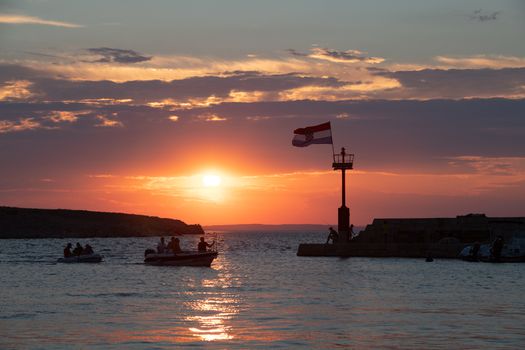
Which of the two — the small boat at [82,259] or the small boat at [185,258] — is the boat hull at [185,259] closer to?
the small boat at [185,258]

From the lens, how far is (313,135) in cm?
6875

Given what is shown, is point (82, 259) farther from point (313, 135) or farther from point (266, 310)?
point (266, 310)

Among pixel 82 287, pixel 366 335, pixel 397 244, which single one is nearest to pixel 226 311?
pixel 366 335

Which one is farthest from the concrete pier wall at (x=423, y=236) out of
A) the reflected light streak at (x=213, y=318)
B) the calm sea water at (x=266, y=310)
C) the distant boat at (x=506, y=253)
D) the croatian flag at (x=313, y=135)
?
the reflected light streak at (x=213, y=318)

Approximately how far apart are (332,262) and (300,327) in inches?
1533

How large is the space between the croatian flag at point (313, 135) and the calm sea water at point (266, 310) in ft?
55.0

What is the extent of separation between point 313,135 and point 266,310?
127 feet

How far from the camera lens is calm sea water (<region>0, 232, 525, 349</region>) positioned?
23297mm

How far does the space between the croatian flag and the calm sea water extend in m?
16.8

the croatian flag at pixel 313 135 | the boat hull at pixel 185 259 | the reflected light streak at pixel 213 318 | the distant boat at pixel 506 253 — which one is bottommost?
the reflected light streak at pixel 213 318

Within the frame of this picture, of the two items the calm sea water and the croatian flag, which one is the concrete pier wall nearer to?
the croatian flag

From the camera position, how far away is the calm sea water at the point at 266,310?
23.3 metres

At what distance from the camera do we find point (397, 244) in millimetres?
70062

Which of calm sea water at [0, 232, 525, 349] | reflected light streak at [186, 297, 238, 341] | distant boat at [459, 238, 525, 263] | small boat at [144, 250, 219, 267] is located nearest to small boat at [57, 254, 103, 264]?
small boat at [144, 250, 219, 267]
